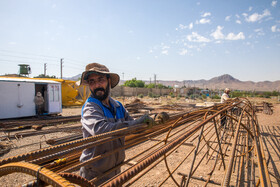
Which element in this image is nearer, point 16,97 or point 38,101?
point 16,97

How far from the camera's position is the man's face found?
1.78 m

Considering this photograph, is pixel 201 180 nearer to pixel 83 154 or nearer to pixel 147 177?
pixel 147 177

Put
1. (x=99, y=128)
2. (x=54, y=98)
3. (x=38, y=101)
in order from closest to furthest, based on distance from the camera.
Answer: (x=99, y=128)
(x=38, y=101)
(x=54, y=98)

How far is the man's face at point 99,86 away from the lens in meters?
1.78

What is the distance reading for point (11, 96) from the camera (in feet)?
29.6

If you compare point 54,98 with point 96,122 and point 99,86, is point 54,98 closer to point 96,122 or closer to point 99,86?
point 99,86

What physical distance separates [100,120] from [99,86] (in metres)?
0.52

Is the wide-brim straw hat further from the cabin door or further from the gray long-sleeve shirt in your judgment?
the cabin door

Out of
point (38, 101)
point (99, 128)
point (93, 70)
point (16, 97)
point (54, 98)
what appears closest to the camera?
point (99, 128)

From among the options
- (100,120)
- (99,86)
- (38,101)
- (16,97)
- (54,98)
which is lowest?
(38,101)

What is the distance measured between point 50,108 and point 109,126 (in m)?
11.1

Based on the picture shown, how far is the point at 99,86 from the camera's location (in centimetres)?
183

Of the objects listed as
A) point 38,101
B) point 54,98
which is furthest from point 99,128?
point 54,98

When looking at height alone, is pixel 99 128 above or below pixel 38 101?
above
